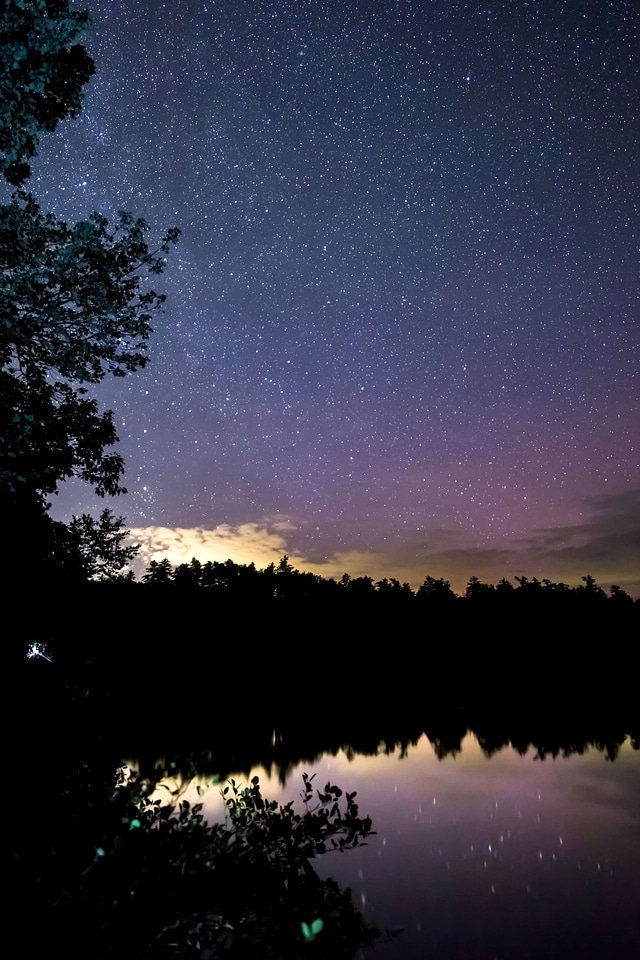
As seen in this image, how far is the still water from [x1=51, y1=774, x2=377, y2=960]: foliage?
23.0ft

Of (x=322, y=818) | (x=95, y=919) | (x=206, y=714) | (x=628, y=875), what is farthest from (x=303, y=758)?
(x=95, y=919)

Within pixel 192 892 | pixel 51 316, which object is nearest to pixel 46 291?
pixel 51 316

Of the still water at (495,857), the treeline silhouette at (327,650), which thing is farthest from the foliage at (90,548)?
the still water at (495,857)

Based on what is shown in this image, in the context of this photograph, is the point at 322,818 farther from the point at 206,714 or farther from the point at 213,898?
the point at 206,714

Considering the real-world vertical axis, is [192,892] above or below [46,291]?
below

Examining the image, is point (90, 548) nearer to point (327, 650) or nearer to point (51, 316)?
point (51, 316)

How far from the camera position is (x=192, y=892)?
A: 4.27 meters

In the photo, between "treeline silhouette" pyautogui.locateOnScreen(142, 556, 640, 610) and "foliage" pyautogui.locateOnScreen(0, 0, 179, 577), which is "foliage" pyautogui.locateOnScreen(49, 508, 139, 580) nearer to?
"foliage" pyautogui.locateOnScreen(0, 0, 179, 577)

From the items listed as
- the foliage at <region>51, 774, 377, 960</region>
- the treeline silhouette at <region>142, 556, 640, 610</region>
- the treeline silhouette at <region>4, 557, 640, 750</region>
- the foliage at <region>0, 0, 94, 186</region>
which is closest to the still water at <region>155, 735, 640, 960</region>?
the foliage at <region>51, 774, 377, 960</region>

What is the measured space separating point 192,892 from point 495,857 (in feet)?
57.8

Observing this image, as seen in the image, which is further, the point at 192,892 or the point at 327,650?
the point at 327,650

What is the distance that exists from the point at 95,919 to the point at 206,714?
1709 inches

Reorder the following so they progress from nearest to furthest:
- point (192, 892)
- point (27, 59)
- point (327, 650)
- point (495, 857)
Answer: point (192, 892)
point (27, 59)
point (495, 857)
point (327, 650)

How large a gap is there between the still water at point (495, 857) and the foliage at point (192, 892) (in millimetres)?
7024
